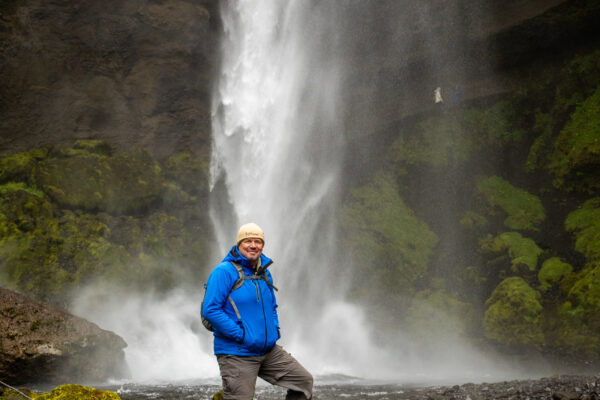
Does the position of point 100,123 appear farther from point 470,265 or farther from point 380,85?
point 470,265

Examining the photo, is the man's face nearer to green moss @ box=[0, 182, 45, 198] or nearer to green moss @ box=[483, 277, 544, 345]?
green moss @ box=[483, 277, 544, 345]

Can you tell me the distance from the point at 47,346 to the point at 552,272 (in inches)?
558

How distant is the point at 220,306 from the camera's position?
12.5 ft

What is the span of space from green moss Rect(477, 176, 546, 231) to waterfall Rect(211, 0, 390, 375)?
6.38 metres

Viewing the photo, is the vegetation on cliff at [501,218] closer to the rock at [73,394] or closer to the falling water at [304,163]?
the falling water at [304,163]

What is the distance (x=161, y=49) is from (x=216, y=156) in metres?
5.57

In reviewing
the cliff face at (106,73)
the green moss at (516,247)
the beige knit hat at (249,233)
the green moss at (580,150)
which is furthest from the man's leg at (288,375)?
the cliff face at (106,73)

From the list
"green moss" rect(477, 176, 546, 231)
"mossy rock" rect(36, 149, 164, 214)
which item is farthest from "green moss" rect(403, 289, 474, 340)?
"mossy rock" rect(36, 149, 164, 214)

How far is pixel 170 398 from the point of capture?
369 inches

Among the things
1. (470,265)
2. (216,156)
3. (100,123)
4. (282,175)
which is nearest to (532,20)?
(470,265)

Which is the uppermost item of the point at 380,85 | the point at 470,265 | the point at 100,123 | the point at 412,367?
the point at 380,85

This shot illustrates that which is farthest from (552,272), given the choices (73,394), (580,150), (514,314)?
(73,394)

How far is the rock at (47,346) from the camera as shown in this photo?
958 cm

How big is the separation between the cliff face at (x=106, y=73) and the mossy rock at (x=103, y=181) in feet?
3.83
